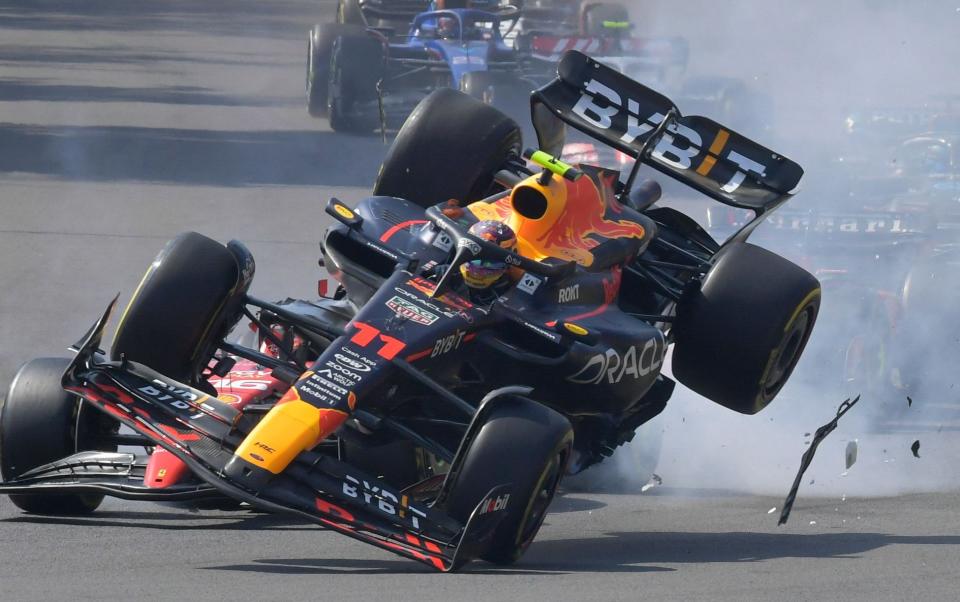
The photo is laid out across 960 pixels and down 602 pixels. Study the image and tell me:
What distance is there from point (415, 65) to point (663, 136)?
1276cm

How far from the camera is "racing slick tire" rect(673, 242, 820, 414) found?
7602 millimetres

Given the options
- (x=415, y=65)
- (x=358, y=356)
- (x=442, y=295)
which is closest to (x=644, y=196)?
(x=442, y=295)

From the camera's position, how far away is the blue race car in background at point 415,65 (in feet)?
66.8

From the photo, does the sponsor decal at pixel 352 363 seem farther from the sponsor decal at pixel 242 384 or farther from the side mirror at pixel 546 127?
the side mirror at pixel 546 127

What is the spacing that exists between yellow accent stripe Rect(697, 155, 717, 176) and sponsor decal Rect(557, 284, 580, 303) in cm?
151

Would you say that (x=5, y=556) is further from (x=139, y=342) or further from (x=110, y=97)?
(x=110, y=97)

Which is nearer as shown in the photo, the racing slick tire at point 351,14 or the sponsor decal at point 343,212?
the sponsor decal at point 343,212

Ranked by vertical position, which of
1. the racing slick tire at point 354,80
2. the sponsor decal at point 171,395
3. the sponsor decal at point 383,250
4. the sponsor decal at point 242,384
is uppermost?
the sponsor decal at point 383,250

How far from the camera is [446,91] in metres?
8.77

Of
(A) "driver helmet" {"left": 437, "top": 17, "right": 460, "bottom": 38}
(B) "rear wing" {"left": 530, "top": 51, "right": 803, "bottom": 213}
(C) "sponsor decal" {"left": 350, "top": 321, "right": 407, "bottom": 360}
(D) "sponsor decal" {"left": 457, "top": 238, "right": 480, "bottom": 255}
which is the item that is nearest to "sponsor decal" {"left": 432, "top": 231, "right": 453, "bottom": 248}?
(D) "sponsor decal" {"left": 457, "top": 238, "right": 480, "bottom": 255}

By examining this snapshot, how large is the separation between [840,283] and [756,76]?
41.8 ft

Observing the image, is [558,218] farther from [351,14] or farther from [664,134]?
Answer: [351,14]

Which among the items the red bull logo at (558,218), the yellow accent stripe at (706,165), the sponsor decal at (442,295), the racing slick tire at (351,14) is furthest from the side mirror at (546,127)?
the racing slick tire at (351,14)

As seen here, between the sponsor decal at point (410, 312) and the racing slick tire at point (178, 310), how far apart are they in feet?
2.47
